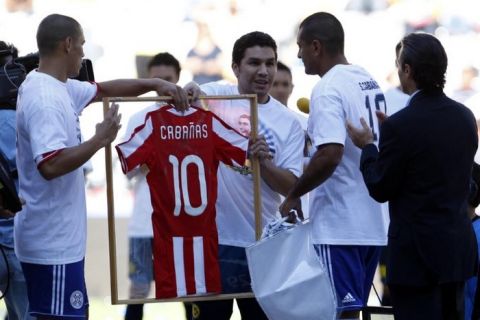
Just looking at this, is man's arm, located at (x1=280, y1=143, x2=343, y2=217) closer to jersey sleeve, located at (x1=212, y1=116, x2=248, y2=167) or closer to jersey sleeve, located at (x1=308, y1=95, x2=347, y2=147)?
jersey sleeve, located at (x1=308, y1=95, x2=347, y2=147)

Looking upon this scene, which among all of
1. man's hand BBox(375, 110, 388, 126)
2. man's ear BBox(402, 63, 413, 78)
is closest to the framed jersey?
man's hand BBox(375, 110, 388, 126)

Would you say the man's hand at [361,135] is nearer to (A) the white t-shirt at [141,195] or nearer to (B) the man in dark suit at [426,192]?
(B) the man in dark suit at [426,192]

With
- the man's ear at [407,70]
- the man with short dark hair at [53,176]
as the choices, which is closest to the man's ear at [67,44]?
the man with short dark hair at [53,176]

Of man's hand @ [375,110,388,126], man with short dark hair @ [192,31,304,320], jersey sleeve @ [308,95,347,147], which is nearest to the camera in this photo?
man's hand @ [375,110,388,126]

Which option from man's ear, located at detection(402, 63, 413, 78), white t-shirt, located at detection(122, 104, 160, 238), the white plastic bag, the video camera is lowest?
the white plastic bag

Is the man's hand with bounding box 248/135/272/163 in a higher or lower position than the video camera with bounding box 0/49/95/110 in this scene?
lower

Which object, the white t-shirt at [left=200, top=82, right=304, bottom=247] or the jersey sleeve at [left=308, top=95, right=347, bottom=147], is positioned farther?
the white t-shirt at [left=200, top=82, right=304, bottom=247]

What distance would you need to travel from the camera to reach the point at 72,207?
17.7ft

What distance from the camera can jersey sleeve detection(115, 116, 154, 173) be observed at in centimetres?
564

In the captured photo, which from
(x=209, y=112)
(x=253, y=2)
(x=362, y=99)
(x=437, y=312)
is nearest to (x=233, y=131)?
(x=209, y=112)

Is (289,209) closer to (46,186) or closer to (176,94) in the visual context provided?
(176,94)

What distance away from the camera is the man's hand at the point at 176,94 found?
572 cm

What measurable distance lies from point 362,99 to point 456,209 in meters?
0.93

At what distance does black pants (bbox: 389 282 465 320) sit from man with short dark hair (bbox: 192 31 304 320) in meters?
1.19
